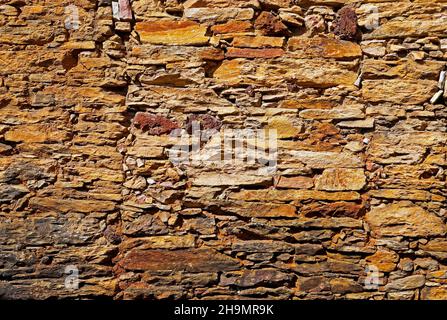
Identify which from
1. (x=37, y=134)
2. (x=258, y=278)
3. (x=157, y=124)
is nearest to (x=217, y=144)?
(x=157, y=124)

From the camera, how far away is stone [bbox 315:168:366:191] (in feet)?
10.4

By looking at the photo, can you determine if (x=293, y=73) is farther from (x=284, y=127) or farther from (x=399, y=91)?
(x=399, y=91)

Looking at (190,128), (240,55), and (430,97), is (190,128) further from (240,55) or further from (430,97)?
(430,97)

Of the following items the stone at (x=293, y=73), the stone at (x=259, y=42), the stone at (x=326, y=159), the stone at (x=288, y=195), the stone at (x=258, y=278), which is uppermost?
the stone at (x=259, y=42)

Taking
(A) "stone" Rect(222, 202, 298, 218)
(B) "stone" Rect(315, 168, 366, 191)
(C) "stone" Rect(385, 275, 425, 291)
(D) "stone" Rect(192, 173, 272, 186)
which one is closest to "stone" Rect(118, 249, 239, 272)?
(A) "stone" Rect(222, 202, 298, 218)

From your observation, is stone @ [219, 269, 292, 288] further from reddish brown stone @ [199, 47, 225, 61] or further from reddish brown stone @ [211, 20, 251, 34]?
reddish brown stone @ [211, 20, 251, 34]

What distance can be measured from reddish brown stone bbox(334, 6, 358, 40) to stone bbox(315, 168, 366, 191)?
81 centimetres

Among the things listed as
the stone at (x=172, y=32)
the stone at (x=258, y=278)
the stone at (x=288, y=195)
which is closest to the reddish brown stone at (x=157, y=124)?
the stone at (x=172, y=32)

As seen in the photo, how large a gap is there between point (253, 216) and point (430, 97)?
1.27 m

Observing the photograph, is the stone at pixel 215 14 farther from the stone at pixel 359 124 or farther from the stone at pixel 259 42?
the stone at pixel 359 124

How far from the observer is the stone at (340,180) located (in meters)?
3.17

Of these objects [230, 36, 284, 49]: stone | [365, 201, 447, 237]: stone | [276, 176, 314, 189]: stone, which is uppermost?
[230, 36, 284, 49]: stone

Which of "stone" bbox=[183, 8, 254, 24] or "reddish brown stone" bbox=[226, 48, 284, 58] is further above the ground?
"stone" bbox=[183, 8, 254, 24]
